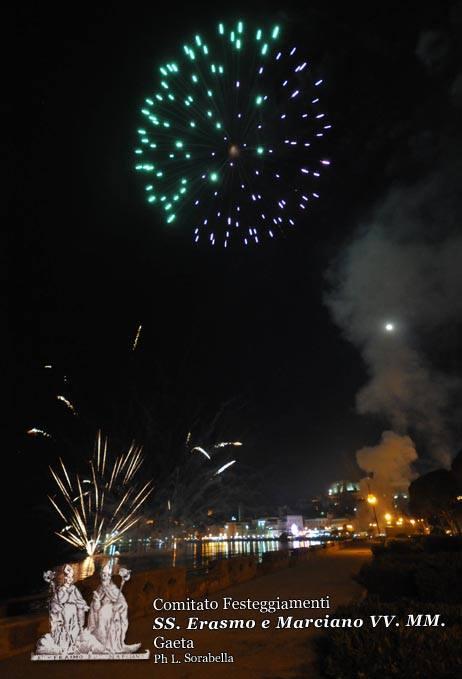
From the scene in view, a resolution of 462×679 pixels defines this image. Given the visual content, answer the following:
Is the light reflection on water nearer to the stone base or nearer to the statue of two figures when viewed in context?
the statue of two figures

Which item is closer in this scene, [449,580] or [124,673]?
[124,673]

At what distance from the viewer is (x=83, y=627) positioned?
21.9 ft

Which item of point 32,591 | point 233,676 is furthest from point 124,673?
point 32,591

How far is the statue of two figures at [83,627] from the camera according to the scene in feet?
21.7

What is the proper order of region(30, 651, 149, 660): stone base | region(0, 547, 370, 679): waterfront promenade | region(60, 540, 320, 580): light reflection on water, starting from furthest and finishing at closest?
region(60, 540, 320, 580): light reflection on water
region(30, 651, 149, 660): stone base
region(0, 547, 370, 679): waterfront promenade

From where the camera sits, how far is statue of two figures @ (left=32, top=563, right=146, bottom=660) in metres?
6.60

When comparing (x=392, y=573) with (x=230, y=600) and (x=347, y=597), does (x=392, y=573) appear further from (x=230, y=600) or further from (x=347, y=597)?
(x=230, y=600)

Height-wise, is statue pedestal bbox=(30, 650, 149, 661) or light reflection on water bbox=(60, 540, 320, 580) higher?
light reflection on water bbox=(60, 540, 320, 580)

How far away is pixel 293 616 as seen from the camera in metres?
10.1

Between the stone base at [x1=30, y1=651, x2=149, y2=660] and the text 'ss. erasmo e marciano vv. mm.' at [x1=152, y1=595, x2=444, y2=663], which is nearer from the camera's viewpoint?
the text 'ss. erasmo e marciano vv. mm.' at [x1=152, y1=595, x2=444, y2=663]

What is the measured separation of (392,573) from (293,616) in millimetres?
3990

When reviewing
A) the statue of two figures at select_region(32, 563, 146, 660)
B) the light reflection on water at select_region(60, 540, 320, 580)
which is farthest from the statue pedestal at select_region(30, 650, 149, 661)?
the light reflection on water at select_region(60, 540, 320, 580)

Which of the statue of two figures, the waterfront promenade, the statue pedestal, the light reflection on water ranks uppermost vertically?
the light reflection on water

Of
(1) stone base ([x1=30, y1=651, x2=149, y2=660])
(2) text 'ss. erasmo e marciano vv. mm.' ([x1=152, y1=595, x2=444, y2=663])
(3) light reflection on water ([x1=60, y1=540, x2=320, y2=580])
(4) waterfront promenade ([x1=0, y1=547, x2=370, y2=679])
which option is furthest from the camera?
(3) light reflection on water ([x1=60, y1=540, x2=320, y2=580])
